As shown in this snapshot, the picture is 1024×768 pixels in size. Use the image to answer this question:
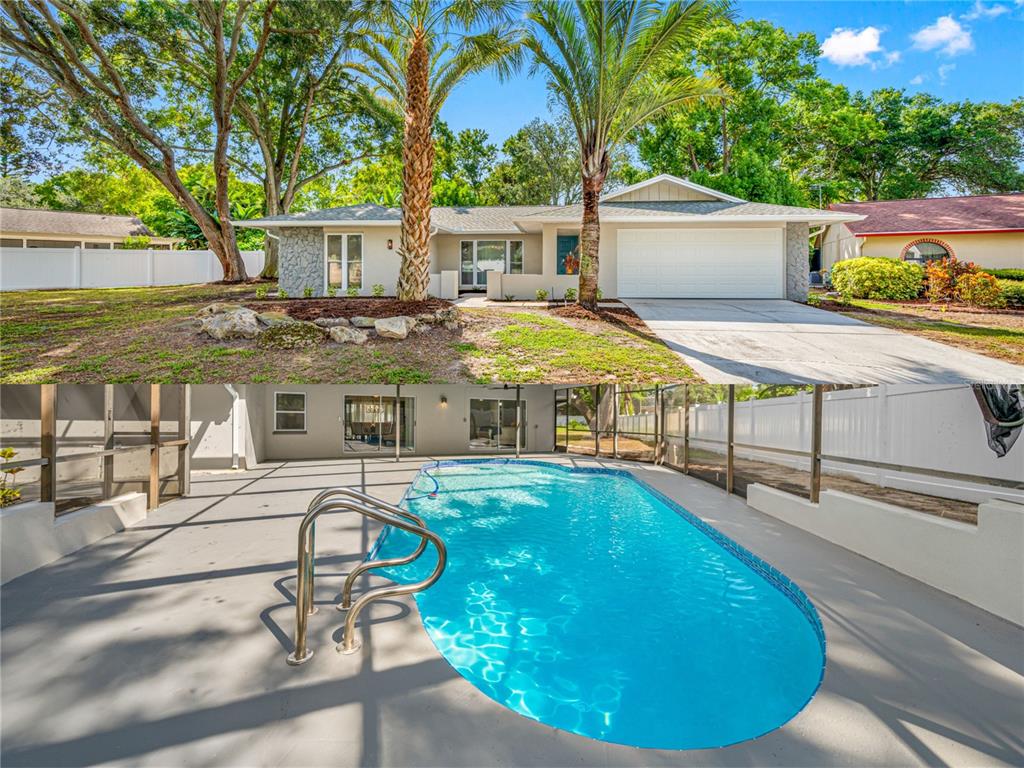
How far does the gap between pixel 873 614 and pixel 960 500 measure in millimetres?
2974

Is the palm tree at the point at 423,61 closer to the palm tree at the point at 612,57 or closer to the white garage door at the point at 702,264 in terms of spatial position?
the palm tree at the point at 612,57

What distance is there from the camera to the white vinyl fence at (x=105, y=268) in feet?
28.9

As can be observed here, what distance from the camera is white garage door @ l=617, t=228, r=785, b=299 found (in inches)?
416

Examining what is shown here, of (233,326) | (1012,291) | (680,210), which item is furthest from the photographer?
(680,210)

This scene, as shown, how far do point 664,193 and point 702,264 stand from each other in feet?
9.63

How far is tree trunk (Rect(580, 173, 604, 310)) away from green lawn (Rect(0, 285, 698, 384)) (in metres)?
1.77

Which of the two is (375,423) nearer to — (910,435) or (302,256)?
(302,256)

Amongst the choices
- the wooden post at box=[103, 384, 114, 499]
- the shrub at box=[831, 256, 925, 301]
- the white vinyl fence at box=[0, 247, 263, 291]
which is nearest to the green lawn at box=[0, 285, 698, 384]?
the wooden post at box=[103, 384, 114, 499]

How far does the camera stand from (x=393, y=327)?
463 cm

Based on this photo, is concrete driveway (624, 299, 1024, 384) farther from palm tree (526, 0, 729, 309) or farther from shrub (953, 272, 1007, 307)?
palm tree (526, 0, 729, 309)

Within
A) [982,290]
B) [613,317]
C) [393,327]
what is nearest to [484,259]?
[613,317]

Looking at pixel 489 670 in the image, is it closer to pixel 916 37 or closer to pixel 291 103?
pixel 916 37

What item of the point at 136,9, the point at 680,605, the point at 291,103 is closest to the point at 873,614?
the point at 680,605

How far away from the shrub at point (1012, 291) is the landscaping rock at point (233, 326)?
766cm
